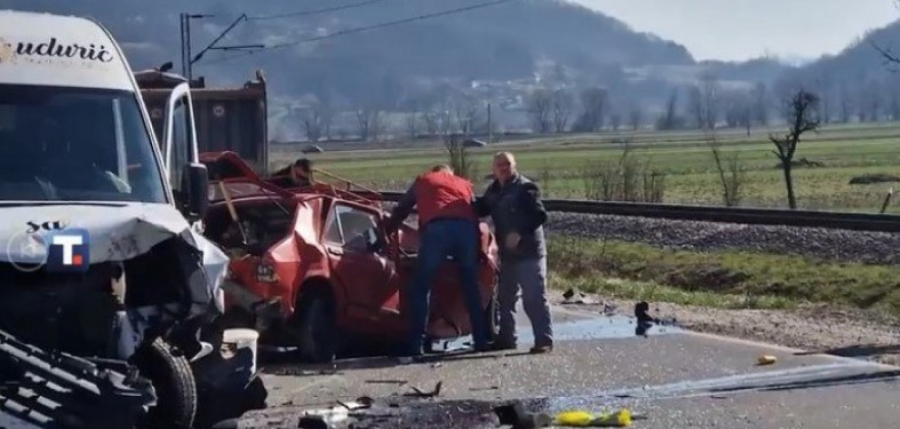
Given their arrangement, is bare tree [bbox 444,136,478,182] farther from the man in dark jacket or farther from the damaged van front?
the damaged van front

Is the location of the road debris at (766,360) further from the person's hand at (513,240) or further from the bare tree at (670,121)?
the bare tree at (670,121)

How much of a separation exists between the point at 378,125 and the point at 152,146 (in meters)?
154

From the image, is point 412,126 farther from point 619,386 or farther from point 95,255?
point 95,255

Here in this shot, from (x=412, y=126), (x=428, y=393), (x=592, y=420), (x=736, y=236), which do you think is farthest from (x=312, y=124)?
(x=592, y=420)

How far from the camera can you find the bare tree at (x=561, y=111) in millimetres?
173250

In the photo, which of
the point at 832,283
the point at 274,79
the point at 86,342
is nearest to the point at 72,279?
the point at 86,342

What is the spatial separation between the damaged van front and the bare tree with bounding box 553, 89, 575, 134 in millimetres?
157406

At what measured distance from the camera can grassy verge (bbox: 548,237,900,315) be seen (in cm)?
2133

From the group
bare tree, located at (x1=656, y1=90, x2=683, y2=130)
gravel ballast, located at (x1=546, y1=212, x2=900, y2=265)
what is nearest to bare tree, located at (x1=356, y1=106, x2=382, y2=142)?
bare tree, located at (x1=656, y1=90, x2=683, y2=130)

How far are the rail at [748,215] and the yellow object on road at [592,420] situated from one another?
1729 centimetres

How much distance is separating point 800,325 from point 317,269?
6.19m

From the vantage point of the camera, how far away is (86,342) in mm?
8594

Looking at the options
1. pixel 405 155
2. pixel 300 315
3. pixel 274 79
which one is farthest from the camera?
pixel 274 79

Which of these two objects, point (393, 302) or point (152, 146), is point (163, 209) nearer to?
point (152, 146)
